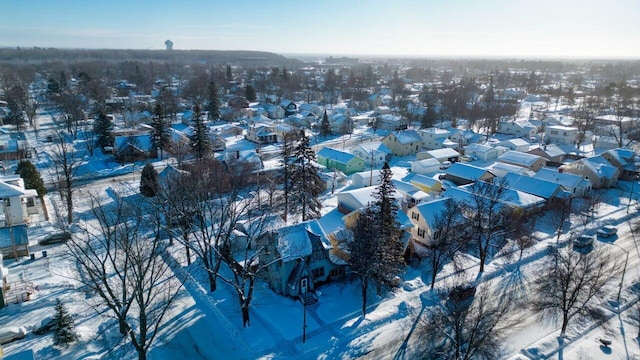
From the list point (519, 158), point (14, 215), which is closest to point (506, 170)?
point (519, 158)

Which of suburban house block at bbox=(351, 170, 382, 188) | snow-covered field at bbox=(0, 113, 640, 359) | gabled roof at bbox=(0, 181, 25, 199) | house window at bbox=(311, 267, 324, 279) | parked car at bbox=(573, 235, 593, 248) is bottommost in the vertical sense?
snow-covered field at bbox=(0, 113, 640, 359)

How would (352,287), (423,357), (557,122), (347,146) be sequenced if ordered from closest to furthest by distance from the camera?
(423,357)
(352,287)
(347,146)
(557,122)

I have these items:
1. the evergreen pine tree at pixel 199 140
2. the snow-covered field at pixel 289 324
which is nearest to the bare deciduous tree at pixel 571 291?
the snow-covered field at pixel 289 324

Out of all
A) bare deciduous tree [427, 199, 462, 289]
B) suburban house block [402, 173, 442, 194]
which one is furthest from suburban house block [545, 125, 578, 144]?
bare deciduous tree [427, 199, 462, 289]

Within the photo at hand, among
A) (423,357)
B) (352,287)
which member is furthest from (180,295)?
(423,357)

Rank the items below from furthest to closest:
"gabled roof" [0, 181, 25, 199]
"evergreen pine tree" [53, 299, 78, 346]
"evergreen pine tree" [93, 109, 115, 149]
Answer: "evergreen pine tree" [93, 109, 115, 149] → "gabled roof" [0, 181, 25, 199] → "evergreen pine tree" [53, 299, 78, 346]

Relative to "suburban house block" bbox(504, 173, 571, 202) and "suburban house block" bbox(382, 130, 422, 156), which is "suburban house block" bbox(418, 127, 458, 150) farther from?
"suburban house block" bbox(504, 173, 571, 202)

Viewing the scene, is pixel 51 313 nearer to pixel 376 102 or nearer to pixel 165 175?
pixel 165 175
